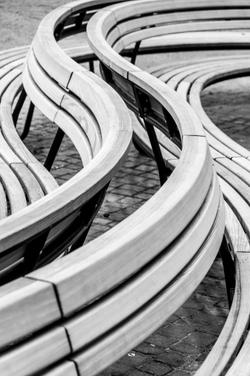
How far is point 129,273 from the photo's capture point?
2221 mm

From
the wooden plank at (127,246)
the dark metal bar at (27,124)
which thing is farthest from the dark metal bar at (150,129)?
the dark metal bar at (27,124)

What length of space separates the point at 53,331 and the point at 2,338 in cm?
17

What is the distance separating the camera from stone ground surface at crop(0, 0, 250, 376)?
3.80m

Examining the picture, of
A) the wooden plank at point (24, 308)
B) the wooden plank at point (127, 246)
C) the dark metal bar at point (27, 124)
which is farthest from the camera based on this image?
the dark metal bar at point (27, 124)

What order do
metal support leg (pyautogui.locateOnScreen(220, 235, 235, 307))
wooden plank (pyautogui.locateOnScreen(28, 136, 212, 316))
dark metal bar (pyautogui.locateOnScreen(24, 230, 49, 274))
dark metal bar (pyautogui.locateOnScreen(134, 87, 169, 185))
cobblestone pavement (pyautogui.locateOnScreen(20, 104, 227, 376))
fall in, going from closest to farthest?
1. wooden plank (pyautogui.locateOnScreen(28, 136, 212, 316))
2. dark metal bar (pyautogui.locateOnScreen(24, 230, 49, 274))
3. metal support leg (pyautogui.locateOnScreen(220, 235, 235, 307))
4. cobblestone pavement (pyautogui.locateOnScreen(20, 104, 227, 376))
5. dark metal bar (pyautogui.locateOnScreen(134, 87, 169, 185))

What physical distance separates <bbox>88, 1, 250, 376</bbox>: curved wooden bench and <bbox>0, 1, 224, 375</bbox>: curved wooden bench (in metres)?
0.24

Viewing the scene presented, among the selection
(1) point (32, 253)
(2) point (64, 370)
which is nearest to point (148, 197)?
(1) point (32, 253)

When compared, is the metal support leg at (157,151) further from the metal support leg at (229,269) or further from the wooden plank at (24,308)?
the wooden plank at (24,308)

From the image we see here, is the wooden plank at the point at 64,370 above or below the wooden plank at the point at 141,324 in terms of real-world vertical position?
above

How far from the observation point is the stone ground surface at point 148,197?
3.80 m

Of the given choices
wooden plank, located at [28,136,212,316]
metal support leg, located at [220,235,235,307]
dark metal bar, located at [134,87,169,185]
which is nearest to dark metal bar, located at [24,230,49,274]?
wooden plank, located at [28,136,212,316]

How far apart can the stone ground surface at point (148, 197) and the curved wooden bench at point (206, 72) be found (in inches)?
18.8

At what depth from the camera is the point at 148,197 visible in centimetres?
566

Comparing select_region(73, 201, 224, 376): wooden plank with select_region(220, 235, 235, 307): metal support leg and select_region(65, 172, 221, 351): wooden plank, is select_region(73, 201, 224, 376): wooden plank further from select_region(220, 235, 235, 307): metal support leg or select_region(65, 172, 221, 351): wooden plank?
select_region(220, 235, 235, 307): metal support leg
